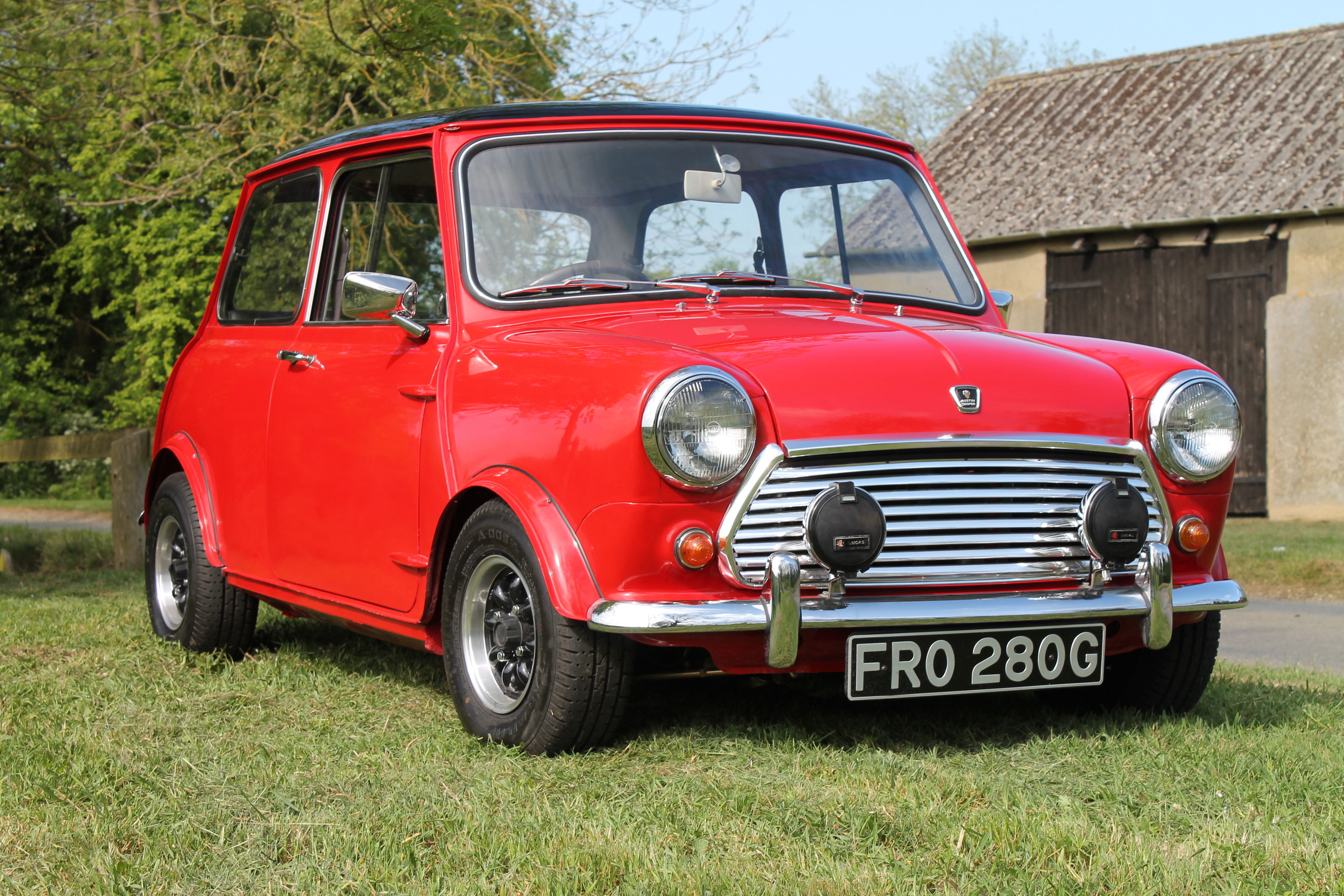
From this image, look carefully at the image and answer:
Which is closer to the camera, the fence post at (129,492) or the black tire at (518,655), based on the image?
the black tire at (518,655)

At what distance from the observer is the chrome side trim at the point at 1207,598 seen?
12.5ft

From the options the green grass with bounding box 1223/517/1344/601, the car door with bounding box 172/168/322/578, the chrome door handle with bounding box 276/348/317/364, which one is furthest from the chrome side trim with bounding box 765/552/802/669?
the green grass with bounding box 1223/517/1344/601

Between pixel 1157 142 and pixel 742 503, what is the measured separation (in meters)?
15.0

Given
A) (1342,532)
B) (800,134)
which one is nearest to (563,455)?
(800,134)

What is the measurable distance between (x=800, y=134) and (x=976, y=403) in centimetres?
159

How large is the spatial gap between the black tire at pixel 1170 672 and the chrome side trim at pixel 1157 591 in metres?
0.43

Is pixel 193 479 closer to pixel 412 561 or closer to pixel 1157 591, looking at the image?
pixel 412 561

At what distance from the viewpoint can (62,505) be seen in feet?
67.7

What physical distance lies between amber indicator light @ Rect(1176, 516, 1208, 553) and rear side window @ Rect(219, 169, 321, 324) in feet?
10.1

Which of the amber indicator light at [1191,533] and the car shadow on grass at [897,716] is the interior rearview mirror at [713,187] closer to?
the car shadow on grass at [897,716]

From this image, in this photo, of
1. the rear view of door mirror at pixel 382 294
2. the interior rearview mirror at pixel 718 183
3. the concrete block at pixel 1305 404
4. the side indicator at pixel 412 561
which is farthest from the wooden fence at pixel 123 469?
the concrete block at pixel 1305 404

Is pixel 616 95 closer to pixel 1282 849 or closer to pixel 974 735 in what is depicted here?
pixel 974 735

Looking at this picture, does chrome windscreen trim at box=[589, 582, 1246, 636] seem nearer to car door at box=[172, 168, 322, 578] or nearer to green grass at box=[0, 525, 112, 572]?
car door at box=[172, 168, 322, 578]

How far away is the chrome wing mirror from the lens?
4246mm
